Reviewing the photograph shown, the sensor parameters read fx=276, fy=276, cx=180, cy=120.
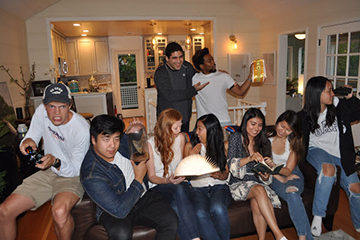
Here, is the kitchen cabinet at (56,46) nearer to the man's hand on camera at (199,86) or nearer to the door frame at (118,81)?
the door frame at (118,81)

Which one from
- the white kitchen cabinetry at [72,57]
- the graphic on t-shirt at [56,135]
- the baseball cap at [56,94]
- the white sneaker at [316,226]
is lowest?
the white sneaker at [316,226]

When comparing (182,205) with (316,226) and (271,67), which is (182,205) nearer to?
(316,226)

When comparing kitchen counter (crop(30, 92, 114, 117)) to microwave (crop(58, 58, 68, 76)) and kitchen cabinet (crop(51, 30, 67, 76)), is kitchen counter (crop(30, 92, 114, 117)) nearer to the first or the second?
kitchen cabinet (crop(51, 30, 67, 76))

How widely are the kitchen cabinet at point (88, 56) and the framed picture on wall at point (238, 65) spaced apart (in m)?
4.25

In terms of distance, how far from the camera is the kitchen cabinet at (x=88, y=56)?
834 centimetres

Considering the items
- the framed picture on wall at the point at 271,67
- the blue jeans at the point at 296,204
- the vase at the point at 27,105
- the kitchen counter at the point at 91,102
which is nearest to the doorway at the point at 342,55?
the framed picture on wall at the point at 271,67

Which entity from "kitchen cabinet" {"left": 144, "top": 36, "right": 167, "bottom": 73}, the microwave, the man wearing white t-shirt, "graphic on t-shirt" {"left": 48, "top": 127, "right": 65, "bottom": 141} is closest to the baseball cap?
"graphic on t-shirt" {"left": 48, "top": 127, "right": 65, "bottom": 141}

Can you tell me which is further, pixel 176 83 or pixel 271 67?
pixel 271 67

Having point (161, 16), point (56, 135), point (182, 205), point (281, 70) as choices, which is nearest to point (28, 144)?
point (56, 135)

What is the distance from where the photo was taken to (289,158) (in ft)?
7.91

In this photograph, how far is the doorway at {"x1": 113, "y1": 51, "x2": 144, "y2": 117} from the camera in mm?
8727

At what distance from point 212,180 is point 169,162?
0.40 m

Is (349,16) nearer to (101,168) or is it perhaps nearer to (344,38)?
(344,38)

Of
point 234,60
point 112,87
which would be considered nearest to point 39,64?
point 112,87
